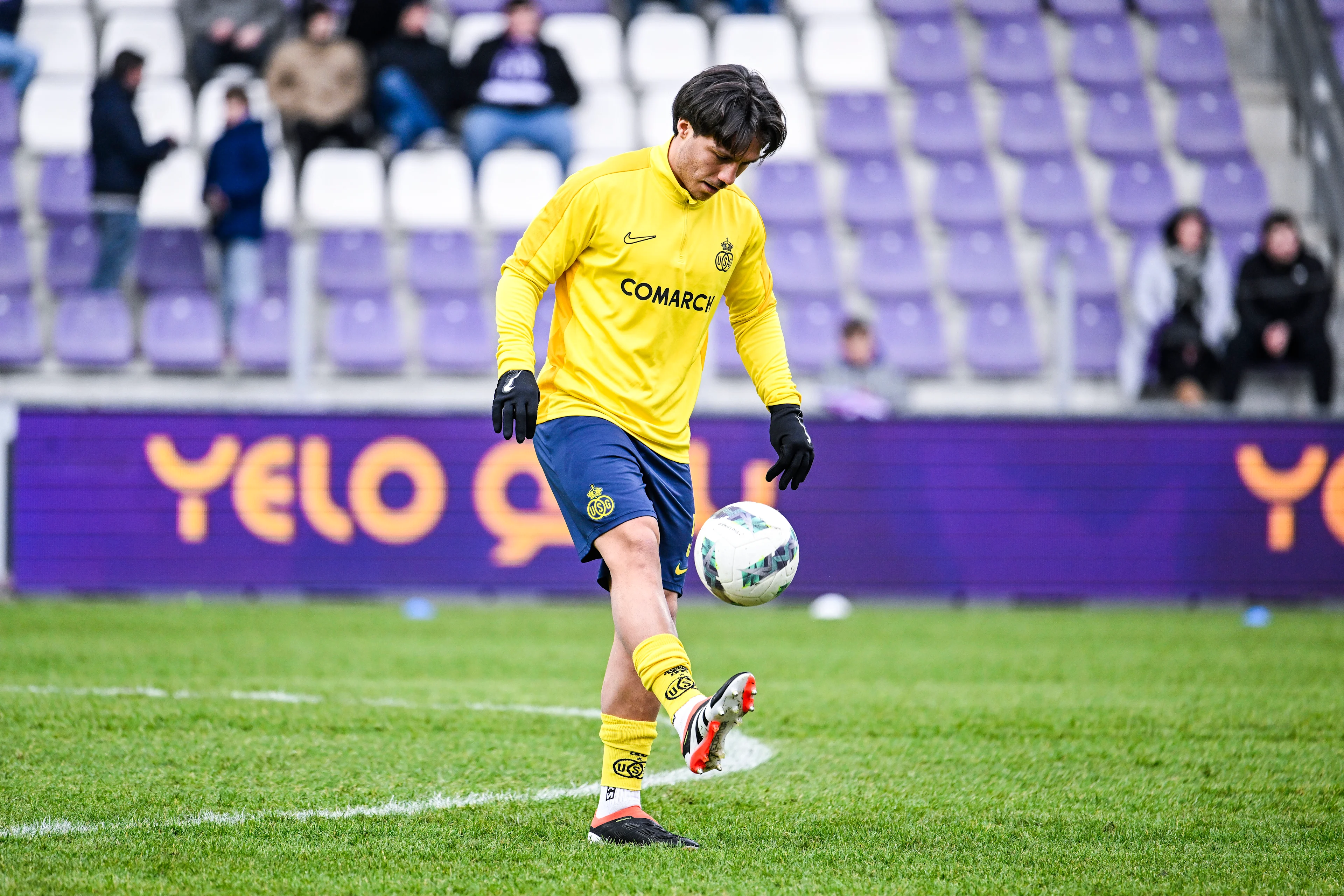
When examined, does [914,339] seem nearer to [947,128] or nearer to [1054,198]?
[1054,198]

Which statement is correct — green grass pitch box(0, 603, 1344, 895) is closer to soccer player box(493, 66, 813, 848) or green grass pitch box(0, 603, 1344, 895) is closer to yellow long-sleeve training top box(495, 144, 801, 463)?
Result: soccer player box(493, 66, 813, 848)

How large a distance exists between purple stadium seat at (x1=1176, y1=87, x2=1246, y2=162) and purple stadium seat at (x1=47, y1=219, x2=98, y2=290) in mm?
9941

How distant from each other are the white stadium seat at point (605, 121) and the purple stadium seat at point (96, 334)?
167 inches

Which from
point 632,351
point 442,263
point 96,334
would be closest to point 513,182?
point 442,263

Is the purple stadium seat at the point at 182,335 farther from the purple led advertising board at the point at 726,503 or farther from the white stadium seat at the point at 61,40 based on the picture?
the white stadium seat at the point at 61,40

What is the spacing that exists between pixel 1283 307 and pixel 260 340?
8079 mm

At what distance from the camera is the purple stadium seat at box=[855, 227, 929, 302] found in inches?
543

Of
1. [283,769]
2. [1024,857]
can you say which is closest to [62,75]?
[283,769]

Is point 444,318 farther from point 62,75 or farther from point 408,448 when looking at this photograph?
point 62,75

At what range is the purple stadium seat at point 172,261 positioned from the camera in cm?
1322

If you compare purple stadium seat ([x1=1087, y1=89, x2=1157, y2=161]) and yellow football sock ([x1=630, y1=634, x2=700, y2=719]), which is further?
purple stadium seat ([x1=1087, y1=89, x2=1157, y2=161])

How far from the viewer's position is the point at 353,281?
13445 mm

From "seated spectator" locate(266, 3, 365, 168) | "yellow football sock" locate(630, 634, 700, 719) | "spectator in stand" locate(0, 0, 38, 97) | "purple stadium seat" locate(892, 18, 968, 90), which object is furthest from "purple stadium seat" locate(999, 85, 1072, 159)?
"yellow football sock" locate(630, 634, 700, 719)

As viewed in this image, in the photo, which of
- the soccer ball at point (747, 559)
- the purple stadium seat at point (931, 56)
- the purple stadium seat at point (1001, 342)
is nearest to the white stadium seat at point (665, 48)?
the purple stadium seat at point (931, 56)
